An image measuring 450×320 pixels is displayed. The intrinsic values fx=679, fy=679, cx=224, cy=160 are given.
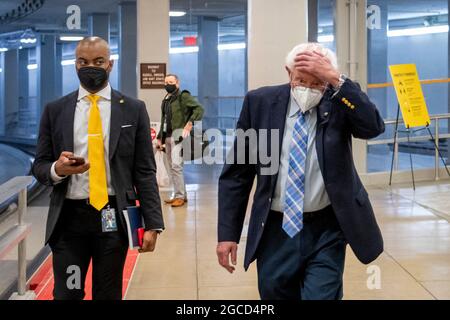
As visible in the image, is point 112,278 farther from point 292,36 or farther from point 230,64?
point 230,64

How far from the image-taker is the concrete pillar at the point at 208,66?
22.3 meters

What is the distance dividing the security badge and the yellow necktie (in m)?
0.03

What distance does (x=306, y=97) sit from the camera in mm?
2732

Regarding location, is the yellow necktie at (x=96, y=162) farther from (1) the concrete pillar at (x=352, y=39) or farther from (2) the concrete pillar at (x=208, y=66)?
(2) the concrete pillar at (x=208, y=66)

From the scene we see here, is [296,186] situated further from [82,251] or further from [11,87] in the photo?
[11,87]

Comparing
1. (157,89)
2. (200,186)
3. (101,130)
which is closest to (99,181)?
(101,130)

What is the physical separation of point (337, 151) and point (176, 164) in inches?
237

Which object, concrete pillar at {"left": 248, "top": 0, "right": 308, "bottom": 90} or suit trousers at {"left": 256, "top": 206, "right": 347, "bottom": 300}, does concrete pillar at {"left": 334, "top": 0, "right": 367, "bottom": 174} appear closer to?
concrete pillar at {"left": 248, "top": 0, "right": 308, "bottom": 90}

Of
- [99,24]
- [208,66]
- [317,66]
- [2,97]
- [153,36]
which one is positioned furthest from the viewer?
[2,97]

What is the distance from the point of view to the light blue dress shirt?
2785mm

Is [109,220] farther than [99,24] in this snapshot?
No

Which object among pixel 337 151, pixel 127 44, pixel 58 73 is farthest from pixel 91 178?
pixel 58 73

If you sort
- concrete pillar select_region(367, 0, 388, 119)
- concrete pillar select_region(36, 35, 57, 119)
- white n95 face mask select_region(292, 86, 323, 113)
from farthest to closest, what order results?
concrete pillar select_region(36, 35, 57, 119) → concrete pillar select_region(367, 0, 388, 119) → white n95 face mask select_region(292, 86, 323, 113)

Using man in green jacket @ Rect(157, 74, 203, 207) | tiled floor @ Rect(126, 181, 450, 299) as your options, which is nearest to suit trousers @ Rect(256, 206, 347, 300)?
tiled floor @ Rect(126, 181, 450, 299)
